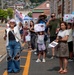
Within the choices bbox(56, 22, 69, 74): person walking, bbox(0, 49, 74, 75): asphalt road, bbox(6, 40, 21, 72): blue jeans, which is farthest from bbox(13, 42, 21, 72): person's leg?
bbox(56, 22, 69, 74): person walking

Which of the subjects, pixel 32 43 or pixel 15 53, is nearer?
pixel 15 53

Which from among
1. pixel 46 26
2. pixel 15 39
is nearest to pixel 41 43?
pixel 46 26

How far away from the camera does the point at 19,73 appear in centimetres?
1027

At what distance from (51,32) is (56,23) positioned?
1.44ft

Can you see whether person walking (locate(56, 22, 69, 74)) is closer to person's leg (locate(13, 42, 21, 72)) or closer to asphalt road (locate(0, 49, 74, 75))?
asphalt road (locate(0, 49, 74, 75))

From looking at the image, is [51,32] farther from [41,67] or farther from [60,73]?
[60,73]

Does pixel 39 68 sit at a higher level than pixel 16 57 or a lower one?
lower

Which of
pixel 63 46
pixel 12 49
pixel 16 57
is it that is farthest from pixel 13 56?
pixel 63 46

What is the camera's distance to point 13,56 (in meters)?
10.5

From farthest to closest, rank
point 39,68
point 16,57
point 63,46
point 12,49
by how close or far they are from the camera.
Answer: point 39,68 < point 12,49 < point 16,57 < point 63,46

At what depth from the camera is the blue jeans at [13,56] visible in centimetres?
1048

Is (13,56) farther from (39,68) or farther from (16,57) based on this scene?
(39,68)

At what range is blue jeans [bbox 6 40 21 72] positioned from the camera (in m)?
10.5

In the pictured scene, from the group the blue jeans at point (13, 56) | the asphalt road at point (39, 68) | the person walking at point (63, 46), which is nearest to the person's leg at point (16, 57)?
the blue jeans at point (13, 56)
